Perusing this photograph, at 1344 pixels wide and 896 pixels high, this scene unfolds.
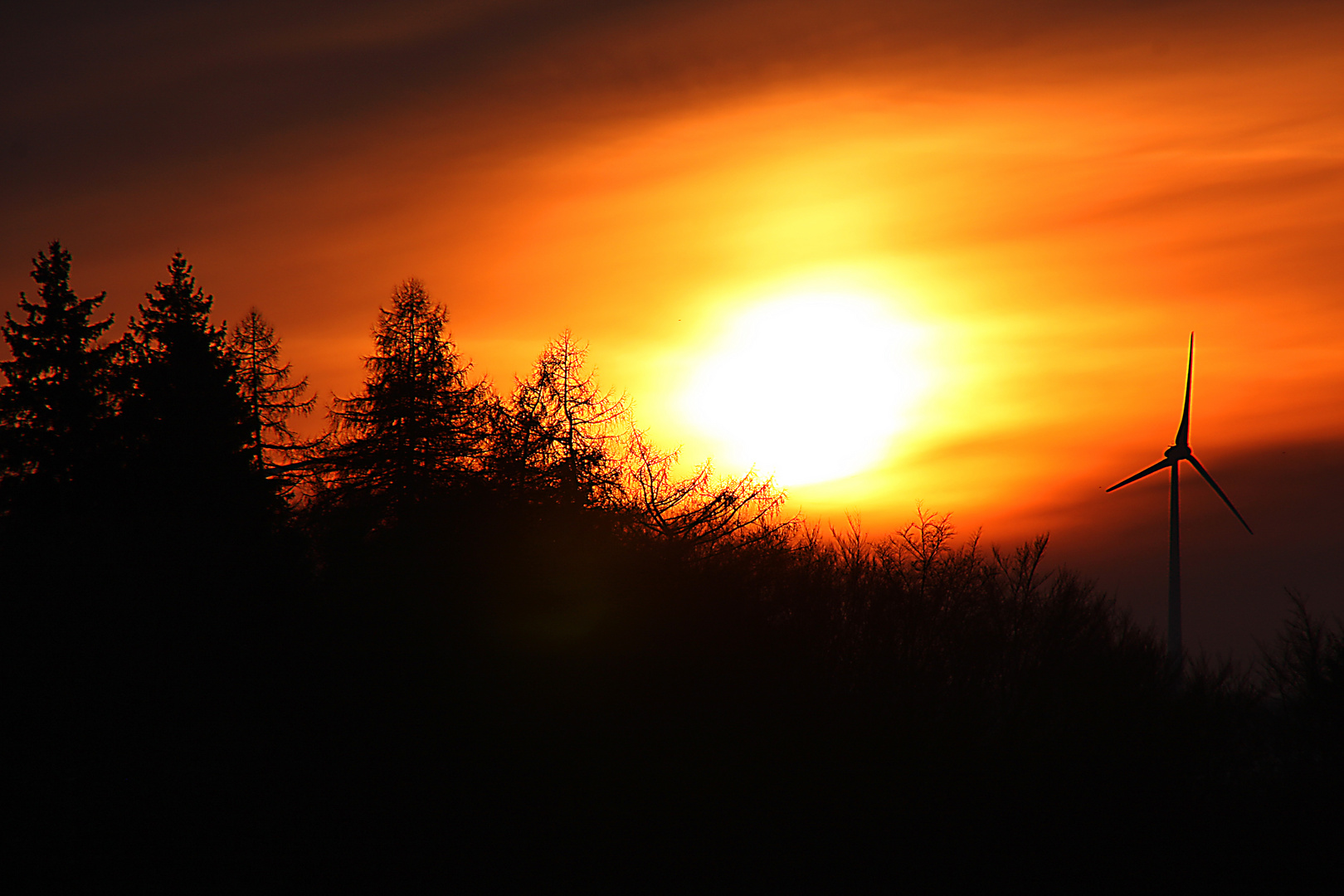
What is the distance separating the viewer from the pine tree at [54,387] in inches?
1580

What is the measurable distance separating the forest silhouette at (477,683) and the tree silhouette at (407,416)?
237mm

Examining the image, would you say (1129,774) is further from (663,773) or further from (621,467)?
(621,467)

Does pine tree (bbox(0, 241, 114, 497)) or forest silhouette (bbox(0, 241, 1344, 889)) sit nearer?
forest silhouette (bbox(0, 241, 1344, 889))

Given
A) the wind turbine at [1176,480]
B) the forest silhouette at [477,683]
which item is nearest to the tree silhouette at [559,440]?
the forest silhouette at [477,683]

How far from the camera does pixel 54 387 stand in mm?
41156

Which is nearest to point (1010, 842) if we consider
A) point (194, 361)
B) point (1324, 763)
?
point (1324, 763)

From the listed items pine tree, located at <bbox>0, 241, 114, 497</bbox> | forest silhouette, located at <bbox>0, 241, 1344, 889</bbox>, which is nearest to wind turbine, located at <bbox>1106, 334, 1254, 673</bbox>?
forest silhouette, located at <bbox>0, 241, 1344, 889</bbox>

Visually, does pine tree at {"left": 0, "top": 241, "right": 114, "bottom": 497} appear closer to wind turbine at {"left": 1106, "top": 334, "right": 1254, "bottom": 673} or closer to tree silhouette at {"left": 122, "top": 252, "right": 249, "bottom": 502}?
tree silhouette at {"left": 122, "top": 252, "right": 249, "bottom": 502}

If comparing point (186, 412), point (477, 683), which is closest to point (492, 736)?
point (477, 683)

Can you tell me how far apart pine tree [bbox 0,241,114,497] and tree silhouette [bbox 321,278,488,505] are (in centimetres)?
938

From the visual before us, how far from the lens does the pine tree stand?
1580 inches

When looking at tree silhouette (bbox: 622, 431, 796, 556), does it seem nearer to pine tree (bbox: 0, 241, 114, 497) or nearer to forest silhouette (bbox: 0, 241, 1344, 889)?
forest silhouette (bbox: 0, 241, 1344, 889)

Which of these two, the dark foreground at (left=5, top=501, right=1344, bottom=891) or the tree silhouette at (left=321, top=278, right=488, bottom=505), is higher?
the tree silhouette at (left=321, top=278, right=488, bottom=505)

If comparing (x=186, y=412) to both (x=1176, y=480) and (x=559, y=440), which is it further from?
(x=1176, y=480)
